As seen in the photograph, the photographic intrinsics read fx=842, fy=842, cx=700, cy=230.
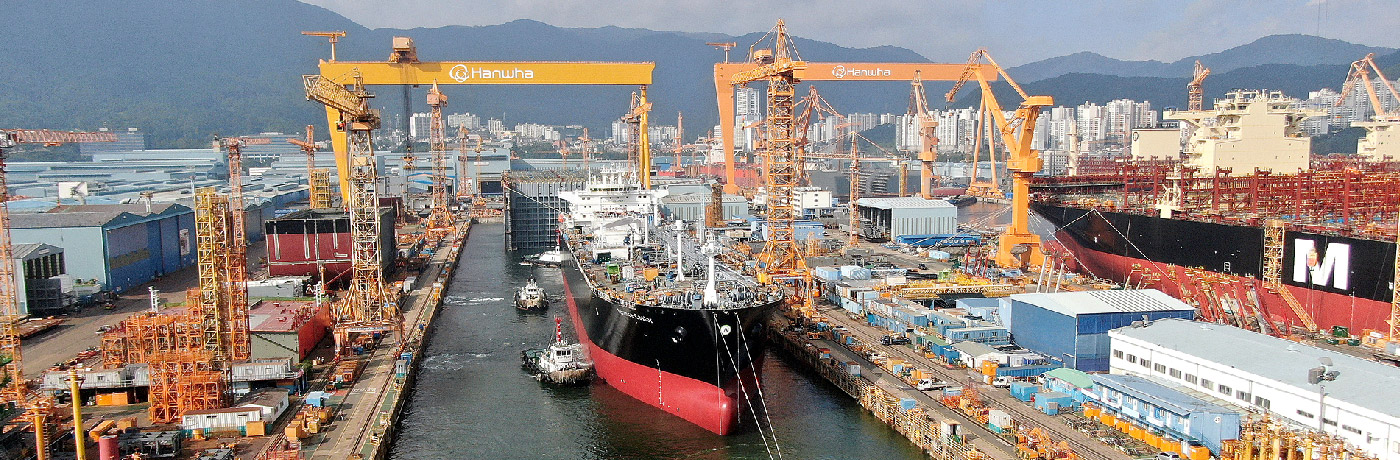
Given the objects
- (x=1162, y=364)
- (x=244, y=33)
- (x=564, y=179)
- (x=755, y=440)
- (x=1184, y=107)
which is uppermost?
(x=244, y=33)

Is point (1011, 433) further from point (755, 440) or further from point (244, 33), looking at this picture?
point (244, 33)

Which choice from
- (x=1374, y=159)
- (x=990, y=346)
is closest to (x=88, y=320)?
(x=990, y=346)

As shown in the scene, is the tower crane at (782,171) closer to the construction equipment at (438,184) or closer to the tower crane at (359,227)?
the tower crane at (359,227)

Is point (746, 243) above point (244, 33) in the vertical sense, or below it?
below

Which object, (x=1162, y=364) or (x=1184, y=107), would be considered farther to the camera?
(x=1184, y=107)

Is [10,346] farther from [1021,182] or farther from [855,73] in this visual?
[855,73]

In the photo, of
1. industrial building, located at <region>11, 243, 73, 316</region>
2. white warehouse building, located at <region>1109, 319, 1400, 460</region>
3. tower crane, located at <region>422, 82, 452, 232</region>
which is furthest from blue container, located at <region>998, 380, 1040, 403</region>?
tower crane, located at <region>422, 82, 452, 232</region>

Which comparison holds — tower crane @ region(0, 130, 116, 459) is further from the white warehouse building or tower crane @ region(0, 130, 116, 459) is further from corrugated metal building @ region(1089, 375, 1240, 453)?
the white warehouse building

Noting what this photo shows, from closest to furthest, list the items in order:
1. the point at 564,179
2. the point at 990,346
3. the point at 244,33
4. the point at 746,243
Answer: the point at 990,346
the point at 746,243
the point at 564,179
the point at 244,33
